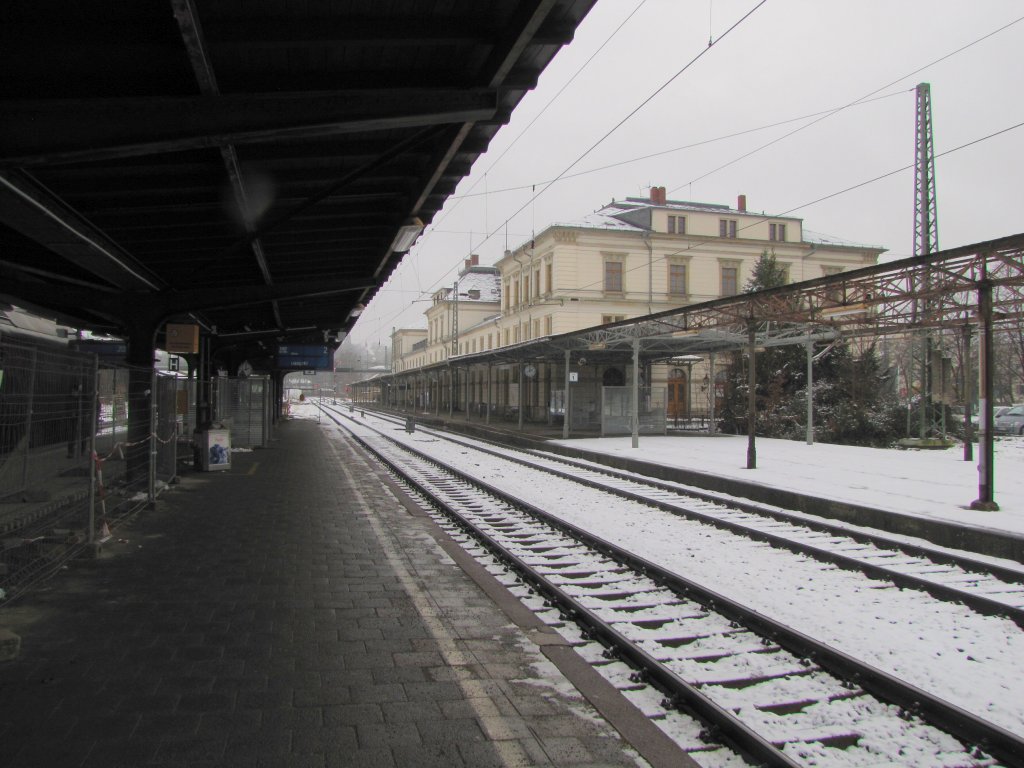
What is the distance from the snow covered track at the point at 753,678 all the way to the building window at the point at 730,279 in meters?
43.3

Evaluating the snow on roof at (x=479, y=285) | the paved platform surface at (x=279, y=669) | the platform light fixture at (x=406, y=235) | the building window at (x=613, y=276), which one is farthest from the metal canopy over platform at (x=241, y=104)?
the snow on roof at (x=479, y=285)

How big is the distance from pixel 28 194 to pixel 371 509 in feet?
20.6

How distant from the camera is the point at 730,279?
48.5 meters

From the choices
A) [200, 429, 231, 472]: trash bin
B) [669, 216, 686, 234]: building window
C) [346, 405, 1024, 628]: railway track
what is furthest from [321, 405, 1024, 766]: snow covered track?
[669, 216, 686, 234]: building window

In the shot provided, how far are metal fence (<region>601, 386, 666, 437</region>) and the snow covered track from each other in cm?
1880

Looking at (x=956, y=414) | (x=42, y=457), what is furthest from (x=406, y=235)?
(x=956, y=414)

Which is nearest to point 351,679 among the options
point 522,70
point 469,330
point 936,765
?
point 936,765

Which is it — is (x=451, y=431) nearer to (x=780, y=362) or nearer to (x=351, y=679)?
(x=780, y=362)

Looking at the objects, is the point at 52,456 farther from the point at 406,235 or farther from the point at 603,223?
the point at 603,223

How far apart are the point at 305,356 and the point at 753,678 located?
1075 inches

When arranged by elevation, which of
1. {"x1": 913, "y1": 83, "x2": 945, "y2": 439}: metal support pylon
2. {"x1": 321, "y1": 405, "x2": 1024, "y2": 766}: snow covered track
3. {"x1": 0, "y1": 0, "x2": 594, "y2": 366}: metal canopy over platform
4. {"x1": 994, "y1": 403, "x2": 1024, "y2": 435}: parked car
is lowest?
{"x1": 321, "y1": 405, "x2": 1024, "y2": 766}: snow covered track

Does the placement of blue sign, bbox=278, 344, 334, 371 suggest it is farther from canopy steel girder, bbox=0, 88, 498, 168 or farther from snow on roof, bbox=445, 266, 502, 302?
snow on roof, bbox=445, 266, 502, 302

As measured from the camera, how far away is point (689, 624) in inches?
221

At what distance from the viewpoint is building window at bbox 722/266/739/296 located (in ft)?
159
